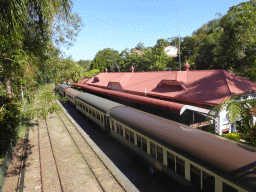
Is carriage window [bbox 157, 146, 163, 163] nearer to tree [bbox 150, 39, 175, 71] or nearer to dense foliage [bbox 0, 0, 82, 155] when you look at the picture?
dense foliage [bbox 0, 0, 82, 155]

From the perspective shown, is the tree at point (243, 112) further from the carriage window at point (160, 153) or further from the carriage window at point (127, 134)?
the carriage window at point (127, 134)

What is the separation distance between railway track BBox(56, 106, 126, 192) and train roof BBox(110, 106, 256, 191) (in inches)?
113

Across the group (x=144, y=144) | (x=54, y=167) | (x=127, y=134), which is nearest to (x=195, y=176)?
(x=144, y=144)

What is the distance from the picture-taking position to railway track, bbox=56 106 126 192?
30.6 feet

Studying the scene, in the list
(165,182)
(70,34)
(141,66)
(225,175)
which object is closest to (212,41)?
(141,66)

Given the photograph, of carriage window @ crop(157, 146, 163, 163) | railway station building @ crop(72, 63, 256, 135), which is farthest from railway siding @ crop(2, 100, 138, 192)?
railway station building @ crop(72, 63, 256, 135)

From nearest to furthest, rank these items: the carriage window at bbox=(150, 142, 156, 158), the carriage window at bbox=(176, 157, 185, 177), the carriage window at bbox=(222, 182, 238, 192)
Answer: the carriage window at bbox=(222, 182, 238, 192)
the carriage window at bbox=(176, 157, 185, 177)
the carriage window at bbox=(150, 142, 156, 158)

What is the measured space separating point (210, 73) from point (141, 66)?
33.1 m

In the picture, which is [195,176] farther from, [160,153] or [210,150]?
[160,153]

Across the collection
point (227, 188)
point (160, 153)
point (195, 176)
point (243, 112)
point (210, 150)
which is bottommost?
point (195, 176)

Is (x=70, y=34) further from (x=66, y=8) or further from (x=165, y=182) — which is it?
(x=165, y=182)

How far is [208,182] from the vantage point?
5957 millimetres

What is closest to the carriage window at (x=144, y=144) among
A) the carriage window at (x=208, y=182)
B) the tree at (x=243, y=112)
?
the carriage window at (x=208, y=182)

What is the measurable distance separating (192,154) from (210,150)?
59 centimetres
